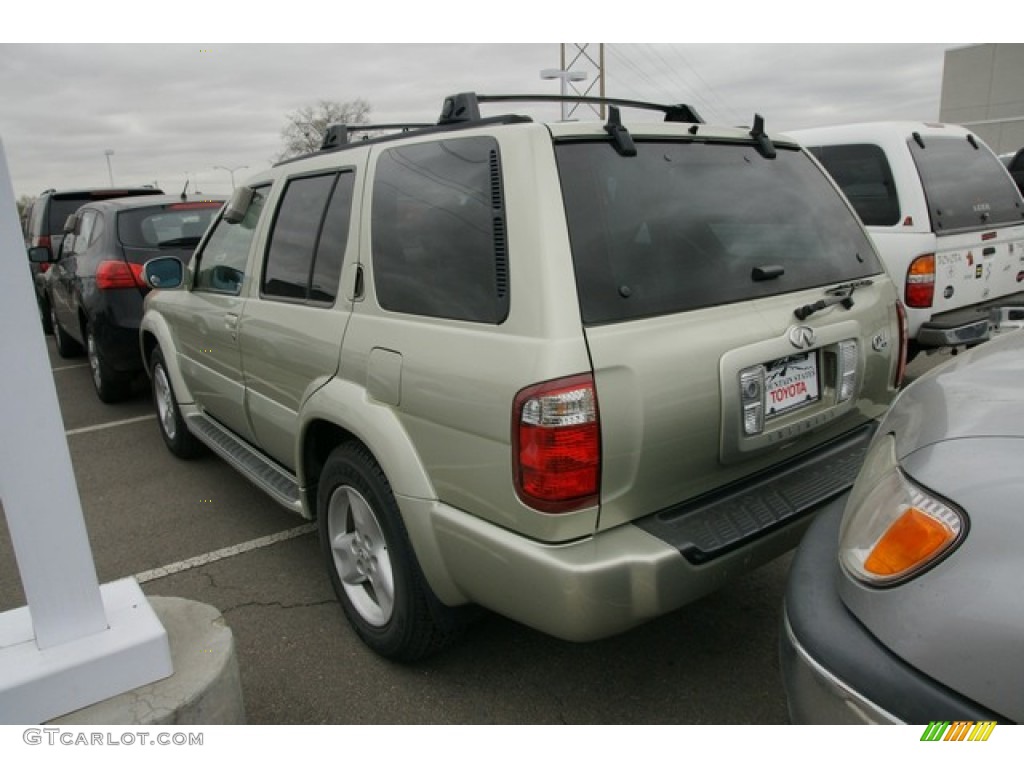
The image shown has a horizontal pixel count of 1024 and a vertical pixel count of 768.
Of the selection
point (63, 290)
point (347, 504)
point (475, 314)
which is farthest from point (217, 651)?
point (63, 290)

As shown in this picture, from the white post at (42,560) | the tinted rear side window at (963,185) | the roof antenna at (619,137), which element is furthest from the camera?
the tinted rear side window at (963,185)

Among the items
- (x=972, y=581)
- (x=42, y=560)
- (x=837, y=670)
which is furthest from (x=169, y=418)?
(x=972, y=581)

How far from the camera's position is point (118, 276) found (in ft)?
19.5

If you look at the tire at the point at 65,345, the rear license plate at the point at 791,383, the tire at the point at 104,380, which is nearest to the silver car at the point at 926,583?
the rear license plate at the point at 791,383

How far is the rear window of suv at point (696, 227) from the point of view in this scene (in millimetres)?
2072

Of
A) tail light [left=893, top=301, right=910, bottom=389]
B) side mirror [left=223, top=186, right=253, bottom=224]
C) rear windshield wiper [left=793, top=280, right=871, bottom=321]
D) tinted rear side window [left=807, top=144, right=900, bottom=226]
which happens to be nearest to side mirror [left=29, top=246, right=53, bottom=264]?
side mirror [left=223, top=186, right=253, bottom=224]

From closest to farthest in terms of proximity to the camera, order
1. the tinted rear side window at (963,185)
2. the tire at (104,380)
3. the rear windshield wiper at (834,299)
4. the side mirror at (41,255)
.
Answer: the rear windshield wiper at (834,299) < the tinted rear side window at (963,185) < the tire at (104,380) < the side mirror at (41,255)

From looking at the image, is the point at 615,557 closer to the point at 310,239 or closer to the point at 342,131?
the point at 310,239

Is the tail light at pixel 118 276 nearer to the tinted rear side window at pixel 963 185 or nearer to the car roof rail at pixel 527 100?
the car roof rail at pixel 527 100

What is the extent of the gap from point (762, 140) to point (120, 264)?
17.3 ft

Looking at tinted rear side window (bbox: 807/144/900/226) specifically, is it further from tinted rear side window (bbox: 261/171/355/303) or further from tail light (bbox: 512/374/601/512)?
tail light (bbox: 512/374/601/512)

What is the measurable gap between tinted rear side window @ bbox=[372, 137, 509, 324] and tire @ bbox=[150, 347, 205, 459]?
9.04ft

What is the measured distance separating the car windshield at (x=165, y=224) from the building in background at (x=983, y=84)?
32847mm
